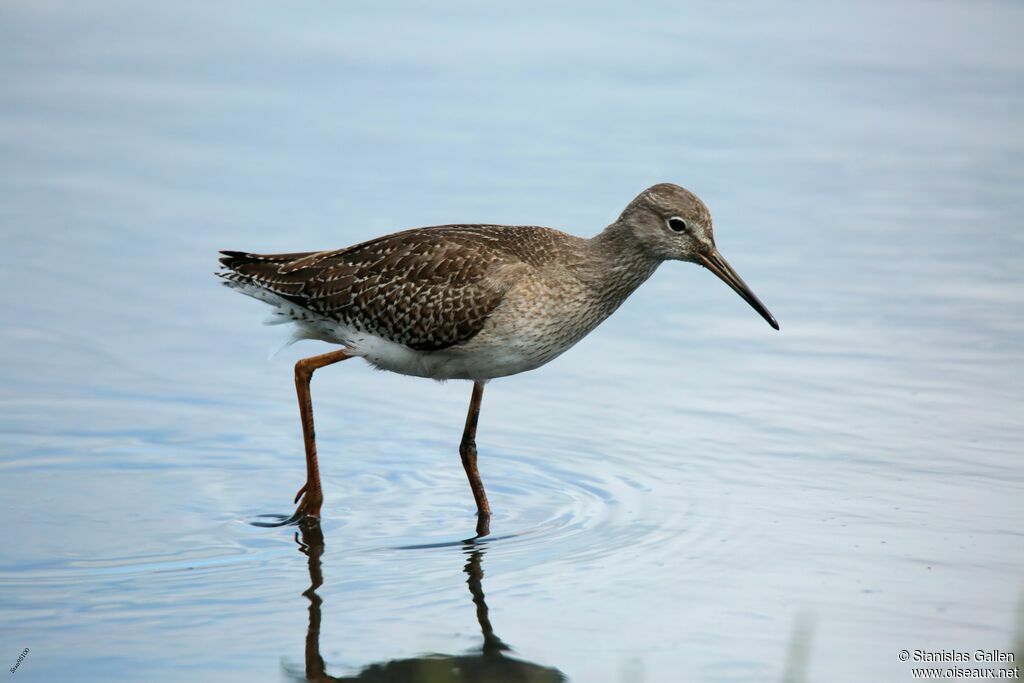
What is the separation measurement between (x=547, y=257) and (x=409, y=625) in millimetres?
2771

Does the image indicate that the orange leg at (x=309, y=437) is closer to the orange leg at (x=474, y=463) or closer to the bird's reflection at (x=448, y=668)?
the orange leg at (x=474, y=463)

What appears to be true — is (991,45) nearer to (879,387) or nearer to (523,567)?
(879,387)

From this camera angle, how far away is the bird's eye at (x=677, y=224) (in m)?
9.23

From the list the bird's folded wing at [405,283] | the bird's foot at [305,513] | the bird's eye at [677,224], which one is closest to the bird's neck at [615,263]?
the bird's eye at [677,224]

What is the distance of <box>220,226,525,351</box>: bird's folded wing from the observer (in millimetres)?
9258

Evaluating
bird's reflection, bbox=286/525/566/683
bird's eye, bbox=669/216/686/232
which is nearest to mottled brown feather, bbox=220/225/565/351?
bird's eye, bbox=669/216/686/232

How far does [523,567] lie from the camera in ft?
26.8

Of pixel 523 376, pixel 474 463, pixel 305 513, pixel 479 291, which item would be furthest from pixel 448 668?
pixel 523 376

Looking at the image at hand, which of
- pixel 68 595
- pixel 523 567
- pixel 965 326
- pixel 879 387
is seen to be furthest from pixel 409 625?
pixel 965 326

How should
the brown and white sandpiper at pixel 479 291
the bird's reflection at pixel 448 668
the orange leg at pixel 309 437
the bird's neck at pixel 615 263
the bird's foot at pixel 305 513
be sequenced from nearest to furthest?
the bird's reflection at pixel 448 668 → the bird's foot at pixel 305 513 → the orange leg at pixel 309 437 → the brown and white sandpiper at pixel 479 291 → the bird's neck at pixel 615 263

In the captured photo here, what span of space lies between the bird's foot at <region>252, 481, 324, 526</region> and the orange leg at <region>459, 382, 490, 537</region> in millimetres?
846

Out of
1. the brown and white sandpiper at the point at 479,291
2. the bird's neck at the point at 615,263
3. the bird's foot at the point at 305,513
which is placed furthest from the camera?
the bird's neck at the point at 615,263

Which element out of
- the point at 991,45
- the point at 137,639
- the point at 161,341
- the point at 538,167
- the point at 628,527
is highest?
the point at 991,45

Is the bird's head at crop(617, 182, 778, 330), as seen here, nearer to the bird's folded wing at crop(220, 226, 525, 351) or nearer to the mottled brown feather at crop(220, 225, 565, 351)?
the mottled brown feather at crop(220, 225, 565, 351)
